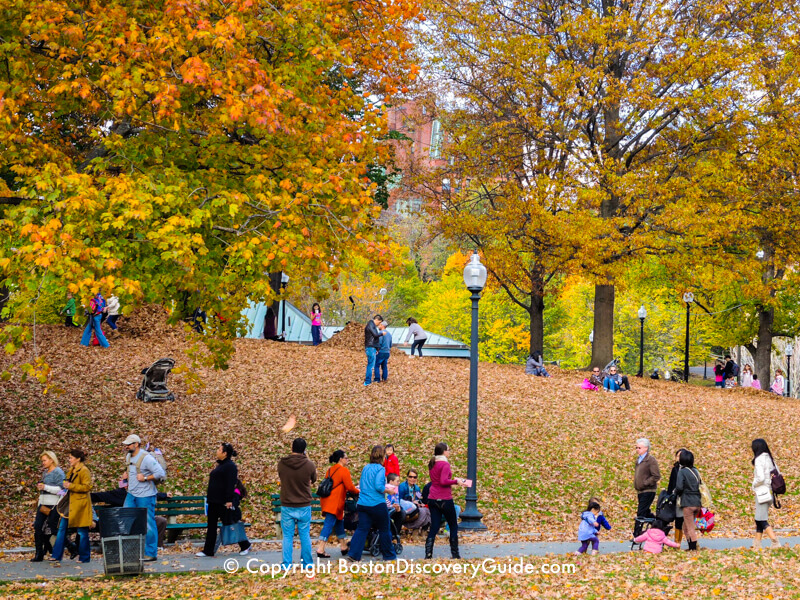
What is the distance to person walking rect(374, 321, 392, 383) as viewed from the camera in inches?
809

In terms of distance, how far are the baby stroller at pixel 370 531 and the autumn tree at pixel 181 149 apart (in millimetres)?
3248

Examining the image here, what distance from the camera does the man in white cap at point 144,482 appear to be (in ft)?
33.8

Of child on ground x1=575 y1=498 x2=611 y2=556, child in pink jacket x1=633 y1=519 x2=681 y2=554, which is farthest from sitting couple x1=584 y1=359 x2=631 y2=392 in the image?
child on ground x1=575 y1=498 x2=611 y2=556

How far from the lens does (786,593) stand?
27.6ft

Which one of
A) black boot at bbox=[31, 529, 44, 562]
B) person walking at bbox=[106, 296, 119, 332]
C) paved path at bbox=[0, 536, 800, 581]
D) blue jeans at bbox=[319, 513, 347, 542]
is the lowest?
paved path at bbox=[0, 536, 800, 581]

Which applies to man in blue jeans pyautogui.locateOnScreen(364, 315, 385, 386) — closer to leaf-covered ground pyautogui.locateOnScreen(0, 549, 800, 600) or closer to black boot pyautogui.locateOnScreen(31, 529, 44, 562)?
leaf-covered ground pyautogui.locateOnScreen(0, 549, 800, 600)

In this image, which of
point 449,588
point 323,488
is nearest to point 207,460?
point 323,488

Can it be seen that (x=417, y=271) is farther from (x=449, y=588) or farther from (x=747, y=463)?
(x=449, y=588)

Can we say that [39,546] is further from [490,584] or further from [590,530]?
[590,530]

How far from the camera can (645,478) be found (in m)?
11.5

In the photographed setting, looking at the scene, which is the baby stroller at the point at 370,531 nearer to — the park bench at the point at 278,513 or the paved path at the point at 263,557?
the paved path at the point at 263,557

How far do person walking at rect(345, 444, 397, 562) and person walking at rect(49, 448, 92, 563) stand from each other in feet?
11.0

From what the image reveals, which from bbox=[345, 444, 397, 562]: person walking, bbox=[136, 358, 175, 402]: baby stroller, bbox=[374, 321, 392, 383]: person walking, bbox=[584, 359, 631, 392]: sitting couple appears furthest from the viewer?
bbox=[584, 359, 631, 392]: sitting couple

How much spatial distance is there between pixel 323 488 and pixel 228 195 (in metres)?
4.03
